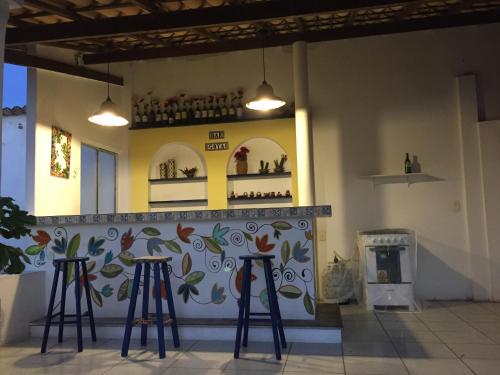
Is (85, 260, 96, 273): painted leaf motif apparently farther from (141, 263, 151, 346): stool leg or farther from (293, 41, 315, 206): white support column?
(293, 41, 315, 206): white support column

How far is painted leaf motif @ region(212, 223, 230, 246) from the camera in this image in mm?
3943

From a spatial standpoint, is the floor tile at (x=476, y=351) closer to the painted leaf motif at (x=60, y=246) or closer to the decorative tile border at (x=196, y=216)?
the decorative tile border at (x=196, y=216)

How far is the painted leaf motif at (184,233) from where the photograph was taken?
401 cm

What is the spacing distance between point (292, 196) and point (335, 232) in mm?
755

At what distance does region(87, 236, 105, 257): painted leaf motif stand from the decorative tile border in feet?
Answer: 0.70

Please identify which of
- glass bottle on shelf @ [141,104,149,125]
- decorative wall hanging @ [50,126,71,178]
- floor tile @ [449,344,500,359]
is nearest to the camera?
floor tile @ [449,344,500,359]

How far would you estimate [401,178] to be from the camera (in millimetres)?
5621

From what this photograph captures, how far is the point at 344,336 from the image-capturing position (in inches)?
151

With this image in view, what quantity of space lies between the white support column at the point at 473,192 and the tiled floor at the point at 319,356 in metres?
1.32

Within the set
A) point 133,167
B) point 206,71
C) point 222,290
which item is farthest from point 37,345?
point 206,71

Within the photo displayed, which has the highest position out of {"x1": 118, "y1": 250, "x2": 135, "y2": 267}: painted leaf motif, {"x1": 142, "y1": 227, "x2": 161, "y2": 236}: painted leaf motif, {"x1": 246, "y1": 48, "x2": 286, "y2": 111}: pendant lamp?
{"x1": 246, "y1": 48, "x2": 286, "y2": 111}: pendant lamp

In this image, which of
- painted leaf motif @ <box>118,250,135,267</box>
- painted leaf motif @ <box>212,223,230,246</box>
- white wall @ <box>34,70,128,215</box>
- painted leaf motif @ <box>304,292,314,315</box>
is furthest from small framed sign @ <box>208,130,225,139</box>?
painted leaf motif @ <box>304,292,314,315</box>

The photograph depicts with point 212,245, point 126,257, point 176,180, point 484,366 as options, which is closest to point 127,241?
point 126,257

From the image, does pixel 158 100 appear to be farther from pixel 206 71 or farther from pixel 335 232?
pixel 335 232
